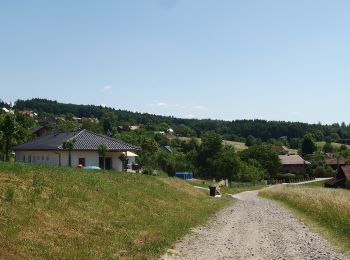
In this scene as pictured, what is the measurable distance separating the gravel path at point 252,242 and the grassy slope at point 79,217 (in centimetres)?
92

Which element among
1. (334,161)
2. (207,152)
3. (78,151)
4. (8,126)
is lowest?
(334,161)

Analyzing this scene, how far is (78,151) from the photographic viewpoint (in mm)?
54750

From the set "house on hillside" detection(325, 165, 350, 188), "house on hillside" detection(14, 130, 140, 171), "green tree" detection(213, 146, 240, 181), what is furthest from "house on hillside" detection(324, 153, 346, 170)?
"house on hillside" detection(14, 130, 140, 171)

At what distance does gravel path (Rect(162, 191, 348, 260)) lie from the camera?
17594 mm

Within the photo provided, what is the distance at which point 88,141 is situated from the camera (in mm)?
56938

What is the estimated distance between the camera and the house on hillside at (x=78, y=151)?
179 ft

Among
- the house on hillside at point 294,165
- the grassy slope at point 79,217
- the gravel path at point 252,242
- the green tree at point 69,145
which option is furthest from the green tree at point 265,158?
the gravel path at point 252,242

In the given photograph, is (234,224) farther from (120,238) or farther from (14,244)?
(14,244)

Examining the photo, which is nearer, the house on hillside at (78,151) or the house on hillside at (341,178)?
the house on hillside at (78,151)

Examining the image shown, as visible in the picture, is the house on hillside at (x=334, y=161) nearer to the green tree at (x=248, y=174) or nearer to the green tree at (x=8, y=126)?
the green tree at (x=248, y=174)

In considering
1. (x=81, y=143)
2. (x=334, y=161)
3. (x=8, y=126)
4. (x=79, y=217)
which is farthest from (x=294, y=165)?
(x=79, y=217)

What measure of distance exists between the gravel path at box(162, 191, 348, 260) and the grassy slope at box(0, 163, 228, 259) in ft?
3.01

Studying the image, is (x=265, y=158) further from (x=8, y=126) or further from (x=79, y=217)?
(x=79, y=217)

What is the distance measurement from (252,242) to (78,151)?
3674 cm
